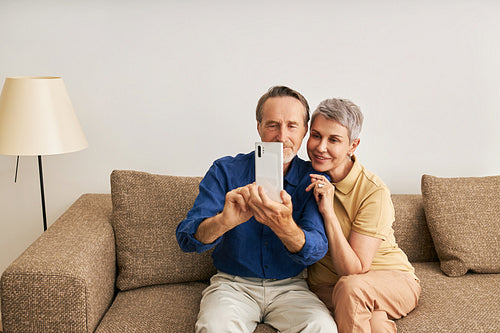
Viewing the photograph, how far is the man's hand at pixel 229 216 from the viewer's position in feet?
4.93

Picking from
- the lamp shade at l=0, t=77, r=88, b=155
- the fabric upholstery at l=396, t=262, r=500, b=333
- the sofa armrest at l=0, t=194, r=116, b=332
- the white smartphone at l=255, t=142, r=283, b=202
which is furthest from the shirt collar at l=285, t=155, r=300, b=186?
the lamp shade at l=0, t=77, r=88, b=155

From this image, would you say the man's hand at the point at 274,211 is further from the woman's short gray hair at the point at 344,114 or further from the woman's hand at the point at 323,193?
the woman's short gray hair at the point at 344,114

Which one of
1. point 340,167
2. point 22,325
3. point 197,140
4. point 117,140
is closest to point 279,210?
point 340,167

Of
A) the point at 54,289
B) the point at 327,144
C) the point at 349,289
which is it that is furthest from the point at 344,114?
the point at 54,289

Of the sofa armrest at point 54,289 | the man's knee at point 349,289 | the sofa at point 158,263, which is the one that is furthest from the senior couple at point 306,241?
the sofa armrest at point 54,289

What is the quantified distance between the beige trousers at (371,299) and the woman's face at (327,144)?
401 millimetres

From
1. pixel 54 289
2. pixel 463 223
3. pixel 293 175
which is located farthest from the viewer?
pixel 463 223

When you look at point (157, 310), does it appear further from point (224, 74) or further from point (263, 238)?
point (224, 74)

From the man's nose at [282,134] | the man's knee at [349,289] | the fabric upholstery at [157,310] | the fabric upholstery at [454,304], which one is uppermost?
the man's nose at [282,134]

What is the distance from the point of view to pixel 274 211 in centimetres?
149

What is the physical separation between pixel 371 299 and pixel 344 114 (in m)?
0.63

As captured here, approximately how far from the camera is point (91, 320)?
1.68m

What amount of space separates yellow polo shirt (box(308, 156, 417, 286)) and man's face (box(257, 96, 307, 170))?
0.26 metres

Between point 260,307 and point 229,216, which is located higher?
point 229,216
